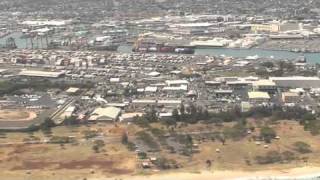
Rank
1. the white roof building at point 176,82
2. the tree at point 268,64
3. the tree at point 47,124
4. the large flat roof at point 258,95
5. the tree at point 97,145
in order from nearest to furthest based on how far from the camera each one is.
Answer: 1. the tree at point 97,145
2. the tree at point 47,124
3. the large flat roof at point 258,95
4. the white roof building at point 176,82
5. the tree at point 268,64

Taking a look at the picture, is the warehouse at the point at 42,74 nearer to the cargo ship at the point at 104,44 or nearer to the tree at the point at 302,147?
the cargo ship at the point at 104,44

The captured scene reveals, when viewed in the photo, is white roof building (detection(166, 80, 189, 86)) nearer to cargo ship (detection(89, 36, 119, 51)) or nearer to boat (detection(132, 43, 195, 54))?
boat (detection(132, 43, 195, 54))

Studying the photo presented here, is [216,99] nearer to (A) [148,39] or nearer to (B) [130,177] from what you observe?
(B) [130,177]

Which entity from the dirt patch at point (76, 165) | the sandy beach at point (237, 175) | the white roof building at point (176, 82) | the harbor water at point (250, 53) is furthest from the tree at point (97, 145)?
the harbor water at point (250, 53)

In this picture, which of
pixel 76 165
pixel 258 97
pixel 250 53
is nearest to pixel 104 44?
pixel 250 53

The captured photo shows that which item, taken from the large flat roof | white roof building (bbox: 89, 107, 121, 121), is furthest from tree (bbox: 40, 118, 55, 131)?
the large flat roof

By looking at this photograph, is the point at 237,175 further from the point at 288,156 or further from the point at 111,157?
the point at 111,157
